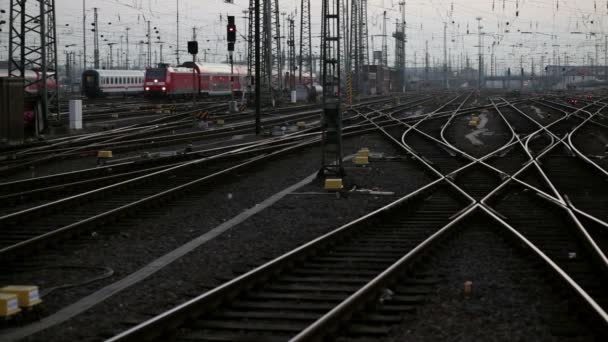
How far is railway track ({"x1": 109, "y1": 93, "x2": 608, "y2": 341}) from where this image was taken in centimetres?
625

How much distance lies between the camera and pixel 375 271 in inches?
326

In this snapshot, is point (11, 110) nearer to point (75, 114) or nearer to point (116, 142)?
point (116, 142)

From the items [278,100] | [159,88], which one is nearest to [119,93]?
[159,88]

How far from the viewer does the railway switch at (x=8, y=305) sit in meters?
6.36

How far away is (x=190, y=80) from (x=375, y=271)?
183 ft

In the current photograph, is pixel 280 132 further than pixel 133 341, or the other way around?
pixel 280 132

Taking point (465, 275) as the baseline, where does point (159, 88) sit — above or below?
above

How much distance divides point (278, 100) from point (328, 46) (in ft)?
129

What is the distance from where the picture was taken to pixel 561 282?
24.4 feet

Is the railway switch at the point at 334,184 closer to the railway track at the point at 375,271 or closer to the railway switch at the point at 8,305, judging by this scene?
the railway track at the point at 375,271

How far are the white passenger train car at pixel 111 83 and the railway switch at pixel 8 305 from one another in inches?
2364

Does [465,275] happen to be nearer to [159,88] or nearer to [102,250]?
[102,250]

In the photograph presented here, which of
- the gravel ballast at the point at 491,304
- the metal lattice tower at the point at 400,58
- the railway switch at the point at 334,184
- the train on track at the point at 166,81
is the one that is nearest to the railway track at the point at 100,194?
the railway switch at the point at 334,184

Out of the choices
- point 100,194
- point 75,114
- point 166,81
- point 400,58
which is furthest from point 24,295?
point 400,58
